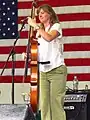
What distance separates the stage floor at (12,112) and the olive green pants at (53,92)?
19.5 inches

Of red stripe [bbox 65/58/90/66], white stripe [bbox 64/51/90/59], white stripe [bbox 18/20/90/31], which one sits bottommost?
red stripe [bbox 65/58/90/66]

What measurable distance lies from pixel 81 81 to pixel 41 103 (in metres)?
1.69

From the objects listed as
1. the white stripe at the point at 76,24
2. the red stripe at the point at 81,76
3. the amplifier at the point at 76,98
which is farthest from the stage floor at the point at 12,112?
the white stripe at the point at 76,24

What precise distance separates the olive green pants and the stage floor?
50 centimetres

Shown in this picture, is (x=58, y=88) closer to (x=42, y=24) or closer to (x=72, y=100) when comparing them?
(x=42, y=24)

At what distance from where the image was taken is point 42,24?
9.26 feet

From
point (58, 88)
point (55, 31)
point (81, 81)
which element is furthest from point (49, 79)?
point (81, 81)

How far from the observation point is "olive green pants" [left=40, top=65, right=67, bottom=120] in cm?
272

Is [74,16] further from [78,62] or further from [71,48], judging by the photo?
[78,62]

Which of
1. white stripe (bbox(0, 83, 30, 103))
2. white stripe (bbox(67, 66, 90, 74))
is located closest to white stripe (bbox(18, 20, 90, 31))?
white stripe (bbox(67, 66, 90, 74))

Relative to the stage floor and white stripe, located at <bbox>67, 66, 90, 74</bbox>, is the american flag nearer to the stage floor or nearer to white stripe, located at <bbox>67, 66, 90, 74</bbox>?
white stripe, located at <bbox>67, 66, 90, 74</bbox>

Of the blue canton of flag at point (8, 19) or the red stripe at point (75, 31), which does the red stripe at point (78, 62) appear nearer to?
the red stripe at point (75, 31)

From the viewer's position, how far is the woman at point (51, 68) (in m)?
2.71

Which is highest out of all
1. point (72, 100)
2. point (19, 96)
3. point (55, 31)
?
point (55, 31)
